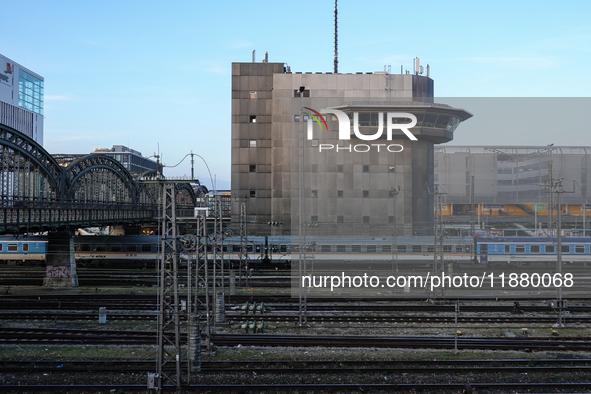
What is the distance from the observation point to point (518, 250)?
1612 inches

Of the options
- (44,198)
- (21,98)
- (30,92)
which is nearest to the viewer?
(44,198)

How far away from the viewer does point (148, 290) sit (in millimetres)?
35625

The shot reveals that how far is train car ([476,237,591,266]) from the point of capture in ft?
134

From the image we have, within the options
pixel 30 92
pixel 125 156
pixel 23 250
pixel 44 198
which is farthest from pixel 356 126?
pixel 125 156

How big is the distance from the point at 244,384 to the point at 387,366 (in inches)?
224

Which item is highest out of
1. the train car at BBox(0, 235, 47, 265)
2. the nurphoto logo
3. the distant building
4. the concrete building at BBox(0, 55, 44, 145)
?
the concrete building at BBox(0, 55, 44, 145)

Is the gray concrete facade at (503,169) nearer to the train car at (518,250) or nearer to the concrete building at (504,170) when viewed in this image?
the concrete building at (504,170)

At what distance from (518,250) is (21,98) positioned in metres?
152

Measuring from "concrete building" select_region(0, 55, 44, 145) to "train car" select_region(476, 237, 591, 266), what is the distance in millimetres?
130422

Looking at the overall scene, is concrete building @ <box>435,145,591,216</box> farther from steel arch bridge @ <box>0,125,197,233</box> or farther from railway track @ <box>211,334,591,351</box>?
steel arch bridge @ <box>0,125,197,233</box>

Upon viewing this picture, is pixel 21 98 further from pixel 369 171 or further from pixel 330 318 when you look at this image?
pixel 330 318

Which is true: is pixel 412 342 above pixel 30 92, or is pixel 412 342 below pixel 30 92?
below

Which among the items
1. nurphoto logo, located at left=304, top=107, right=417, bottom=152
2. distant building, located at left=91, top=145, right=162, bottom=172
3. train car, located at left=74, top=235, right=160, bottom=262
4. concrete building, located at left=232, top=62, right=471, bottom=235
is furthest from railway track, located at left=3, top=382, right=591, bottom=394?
distant building, located at left=91, top=145, right=162, bottom=172

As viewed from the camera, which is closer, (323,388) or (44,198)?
(323,388)
